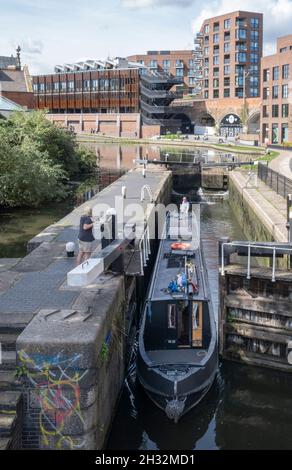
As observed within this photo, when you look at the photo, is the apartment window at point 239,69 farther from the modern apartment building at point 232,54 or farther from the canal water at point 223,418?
the canal water at point 223,418

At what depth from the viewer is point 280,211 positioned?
28688 mm

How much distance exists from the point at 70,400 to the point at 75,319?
1.67 m

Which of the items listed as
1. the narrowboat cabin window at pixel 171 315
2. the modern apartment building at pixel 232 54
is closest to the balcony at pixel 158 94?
the modern apartment building at pixel 232 54

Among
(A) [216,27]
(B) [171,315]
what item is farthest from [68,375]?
(A) [216,27]

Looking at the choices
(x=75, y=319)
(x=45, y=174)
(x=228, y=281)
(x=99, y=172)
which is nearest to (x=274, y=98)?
(x=99, y=172)

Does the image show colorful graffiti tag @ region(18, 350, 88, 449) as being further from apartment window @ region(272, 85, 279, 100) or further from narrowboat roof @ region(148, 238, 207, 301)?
apartment window @ region(272, 85, 279, 100)

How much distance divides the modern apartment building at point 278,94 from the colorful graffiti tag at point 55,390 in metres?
71.1

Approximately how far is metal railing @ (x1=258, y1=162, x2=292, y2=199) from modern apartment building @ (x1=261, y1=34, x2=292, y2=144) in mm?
37121

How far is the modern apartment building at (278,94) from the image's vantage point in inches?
3086

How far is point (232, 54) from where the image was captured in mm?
120062

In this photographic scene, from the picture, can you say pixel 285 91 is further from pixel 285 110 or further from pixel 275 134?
pixel 275 134

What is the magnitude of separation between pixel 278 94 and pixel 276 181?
4858 centimetres

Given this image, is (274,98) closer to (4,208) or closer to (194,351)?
(4,208)

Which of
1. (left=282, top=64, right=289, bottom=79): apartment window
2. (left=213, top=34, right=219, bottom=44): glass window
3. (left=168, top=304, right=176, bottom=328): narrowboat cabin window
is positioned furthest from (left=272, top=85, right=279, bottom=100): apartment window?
(left=168, top=304, right=176, bottom=328): narrowboat cabin window
